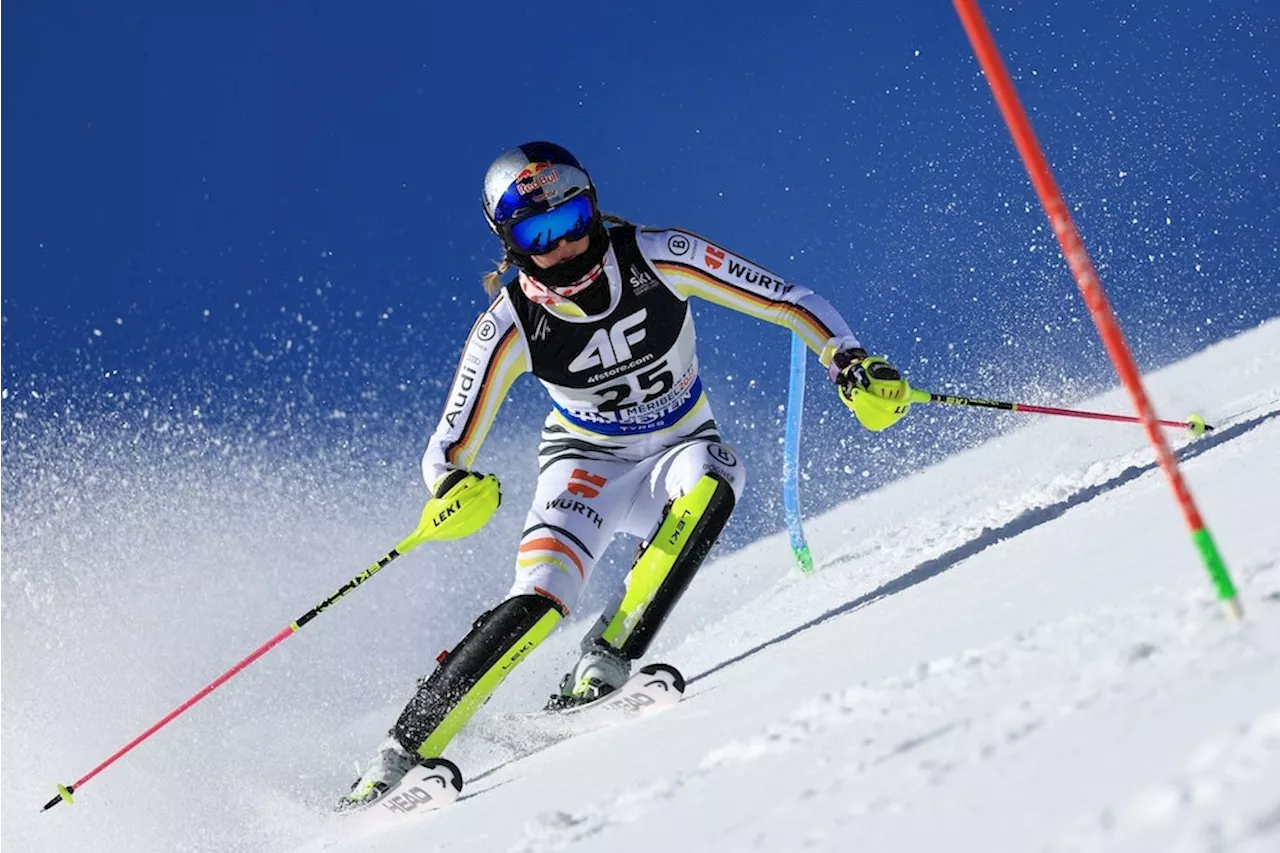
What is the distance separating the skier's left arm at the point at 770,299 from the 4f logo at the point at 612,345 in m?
0.23

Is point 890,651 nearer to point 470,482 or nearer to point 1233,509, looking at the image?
point 1233,509

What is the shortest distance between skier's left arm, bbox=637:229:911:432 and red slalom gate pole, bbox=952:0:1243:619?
2819 millimetres

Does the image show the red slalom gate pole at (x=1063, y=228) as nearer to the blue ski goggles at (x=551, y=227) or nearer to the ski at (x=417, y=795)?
the ski at (x=417, y=795)

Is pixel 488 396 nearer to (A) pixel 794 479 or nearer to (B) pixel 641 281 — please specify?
(B) pixel 641 281

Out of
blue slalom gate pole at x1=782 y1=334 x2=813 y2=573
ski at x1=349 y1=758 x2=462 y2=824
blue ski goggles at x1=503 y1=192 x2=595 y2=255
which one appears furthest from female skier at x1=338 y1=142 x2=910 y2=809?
blue slalom gate pole at x1=782 y1=334 x2=813 y2=573

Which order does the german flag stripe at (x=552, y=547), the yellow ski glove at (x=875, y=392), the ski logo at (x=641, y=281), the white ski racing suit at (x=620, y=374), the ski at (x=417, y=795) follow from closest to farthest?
the ski at (x=417, y=795) < the german flag stripe at (x=552, y=547) < the yellow ski glove at (x=875, y=392) < the white ski racing suit at (x=620, y=374) < the ski logo at (x=641, y=281)

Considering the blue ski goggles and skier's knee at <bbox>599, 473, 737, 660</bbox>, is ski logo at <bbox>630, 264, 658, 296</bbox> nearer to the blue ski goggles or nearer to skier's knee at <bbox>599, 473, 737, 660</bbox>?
the blue ski goggles

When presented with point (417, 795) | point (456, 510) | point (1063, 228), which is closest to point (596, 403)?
point (456, 510)

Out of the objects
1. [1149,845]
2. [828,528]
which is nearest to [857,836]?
[1149,845]

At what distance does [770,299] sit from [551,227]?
105cm

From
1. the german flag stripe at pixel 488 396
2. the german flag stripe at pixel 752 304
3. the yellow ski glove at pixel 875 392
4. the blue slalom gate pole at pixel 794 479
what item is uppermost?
the blue slalom gate pole at pixel 794 479

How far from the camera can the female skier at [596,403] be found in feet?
15.6

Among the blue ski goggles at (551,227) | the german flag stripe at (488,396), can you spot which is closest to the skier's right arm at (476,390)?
the german flag stripe at (488,396)

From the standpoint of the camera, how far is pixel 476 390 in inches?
211
